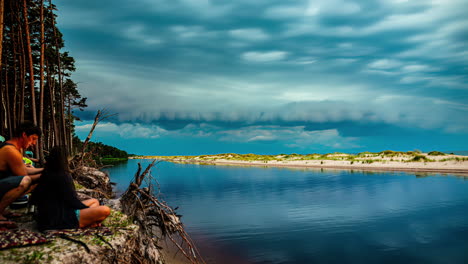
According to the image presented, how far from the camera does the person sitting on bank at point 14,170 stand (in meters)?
6.39

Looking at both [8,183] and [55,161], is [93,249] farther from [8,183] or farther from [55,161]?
[8,183]

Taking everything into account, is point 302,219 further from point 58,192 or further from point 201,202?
point 58,192

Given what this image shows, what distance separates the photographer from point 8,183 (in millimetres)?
6355

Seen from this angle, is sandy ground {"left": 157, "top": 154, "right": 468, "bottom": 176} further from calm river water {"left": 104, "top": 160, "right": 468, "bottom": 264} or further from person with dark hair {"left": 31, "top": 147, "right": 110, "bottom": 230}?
person with dark hair {"left": 31, "top": 147, "right": 110, "bottom": 230}

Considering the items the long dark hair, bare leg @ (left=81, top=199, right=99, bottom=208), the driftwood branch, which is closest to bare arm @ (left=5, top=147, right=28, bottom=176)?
the long dark hair

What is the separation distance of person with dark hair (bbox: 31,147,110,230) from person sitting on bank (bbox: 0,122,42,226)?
1.05ft

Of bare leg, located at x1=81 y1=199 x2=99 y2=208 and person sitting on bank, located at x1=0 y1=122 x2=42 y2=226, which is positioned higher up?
person sitting on bank, located at x1=0 y1=122 x2=42 y2=226

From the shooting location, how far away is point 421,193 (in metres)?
27.7

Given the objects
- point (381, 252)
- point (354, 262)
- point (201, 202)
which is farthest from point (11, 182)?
point (201, 202)

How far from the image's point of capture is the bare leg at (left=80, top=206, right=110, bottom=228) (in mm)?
6777

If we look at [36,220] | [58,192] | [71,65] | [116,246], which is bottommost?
[116,246]

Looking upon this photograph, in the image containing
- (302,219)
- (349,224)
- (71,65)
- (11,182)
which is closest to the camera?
(11,182)

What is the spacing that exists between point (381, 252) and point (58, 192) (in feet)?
41.0

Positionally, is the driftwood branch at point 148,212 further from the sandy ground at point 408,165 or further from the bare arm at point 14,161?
the sandy ground at point 408,165
